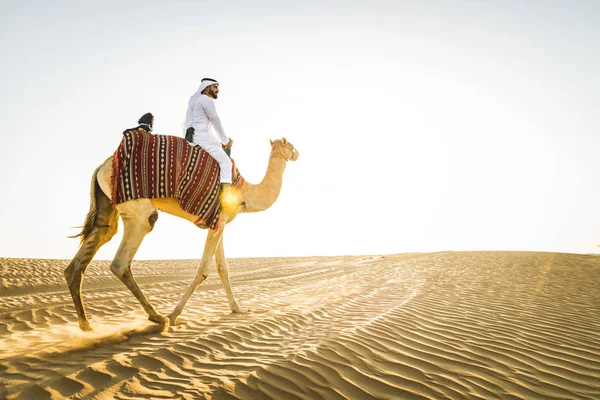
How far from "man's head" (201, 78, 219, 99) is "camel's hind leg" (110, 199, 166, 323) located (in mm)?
2029

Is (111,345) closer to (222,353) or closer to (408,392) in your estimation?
(222,353)

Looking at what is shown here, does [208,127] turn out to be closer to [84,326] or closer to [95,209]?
[95,209]

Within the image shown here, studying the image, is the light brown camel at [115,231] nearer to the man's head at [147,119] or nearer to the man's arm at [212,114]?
the man's head at [147,119]

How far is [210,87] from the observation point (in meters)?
5.45

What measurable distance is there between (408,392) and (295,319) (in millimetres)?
2585

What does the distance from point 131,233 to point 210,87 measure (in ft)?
8.37

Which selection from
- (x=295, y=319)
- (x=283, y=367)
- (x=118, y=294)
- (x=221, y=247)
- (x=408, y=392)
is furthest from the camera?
(x=118, y=294)

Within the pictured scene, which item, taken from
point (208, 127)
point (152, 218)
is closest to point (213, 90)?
point (208, 127)

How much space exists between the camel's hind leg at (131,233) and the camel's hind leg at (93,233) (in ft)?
1.10

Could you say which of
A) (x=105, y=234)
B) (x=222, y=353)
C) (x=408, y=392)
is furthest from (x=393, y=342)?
(x=105, y=234)

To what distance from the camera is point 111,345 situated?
3736 millimetres

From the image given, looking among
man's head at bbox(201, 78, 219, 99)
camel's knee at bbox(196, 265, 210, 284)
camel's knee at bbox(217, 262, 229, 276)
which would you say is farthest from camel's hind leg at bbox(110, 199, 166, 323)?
man's head at bbox(201, 78, 219, 99)

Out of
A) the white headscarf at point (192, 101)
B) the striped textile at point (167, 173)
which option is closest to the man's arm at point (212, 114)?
the white headscarf at point (192, 101)

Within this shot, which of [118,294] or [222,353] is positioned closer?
[222,353]
